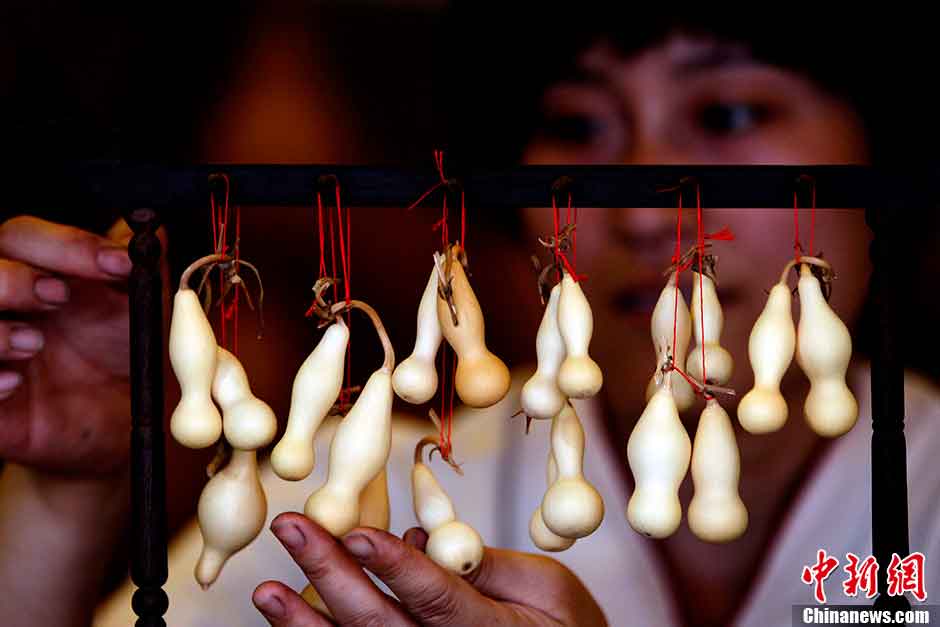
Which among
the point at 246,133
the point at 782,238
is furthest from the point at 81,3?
the point at 782,238

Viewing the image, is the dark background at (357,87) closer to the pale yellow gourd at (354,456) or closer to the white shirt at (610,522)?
the white shirt at (610,522)

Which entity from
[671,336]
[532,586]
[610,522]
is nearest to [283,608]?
[532,586]

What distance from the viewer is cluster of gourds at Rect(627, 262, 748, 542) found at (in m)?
0.77

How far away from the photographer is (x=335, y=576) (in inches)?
30.4

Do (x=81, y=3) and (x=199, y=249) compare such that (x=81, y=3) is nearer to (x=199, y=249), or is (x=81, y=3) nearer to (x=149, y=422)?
(x=199, y=249)

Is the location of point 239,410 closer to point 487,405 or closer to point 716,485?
point 487,405

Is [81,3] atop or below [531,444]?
atop

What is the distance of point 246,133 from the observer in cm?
133

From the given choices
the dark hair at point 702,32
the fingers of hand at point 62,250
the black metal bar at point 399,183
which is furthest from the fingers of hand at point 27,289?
the dark hair at point 702,32

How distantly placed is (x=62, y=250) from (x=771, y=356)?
63cm

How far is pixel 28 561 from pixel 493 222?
0.72 m

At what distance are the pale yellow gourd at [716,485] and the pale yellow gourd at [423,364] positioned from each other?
21 centimetres

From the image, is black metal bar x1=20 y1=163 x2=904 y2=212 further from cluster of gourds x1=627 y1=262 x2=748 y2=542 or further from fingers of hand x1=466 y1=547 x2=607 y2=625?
fingers of hand x1=466 y1=547 x2=607 y2=625

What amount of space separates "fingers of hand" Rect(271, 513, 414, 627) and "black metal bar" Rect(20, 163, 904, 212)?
0.82 feet
